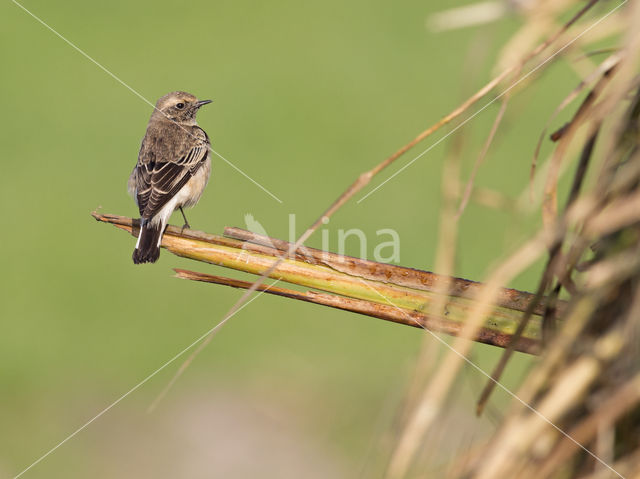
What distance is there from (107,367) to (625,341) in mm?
13279

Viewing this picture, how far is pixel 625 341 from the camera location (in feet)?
4.99

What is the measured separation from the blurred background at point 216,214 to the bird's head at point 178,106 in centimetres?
296

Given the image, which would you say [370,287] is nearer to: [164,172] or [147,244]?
[147,244]

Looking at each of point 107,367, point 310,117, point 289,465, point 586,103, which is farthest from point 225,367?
point 586,103

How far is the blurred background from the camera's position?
11828 millimetres

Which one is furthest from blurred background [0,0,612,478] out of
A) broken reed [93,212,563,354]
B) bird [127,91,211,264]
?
broken reed [93,212,563,354]

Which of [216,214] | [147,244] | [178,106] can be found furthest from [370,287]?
[216,214]

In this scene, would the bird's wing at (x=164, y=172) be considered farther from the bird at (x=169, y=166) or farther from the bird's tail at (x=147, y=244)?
the bird's tail at (x=147, y=244)

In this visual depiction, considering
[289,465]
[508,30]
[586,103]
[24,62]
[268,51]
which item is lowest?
[289,465]

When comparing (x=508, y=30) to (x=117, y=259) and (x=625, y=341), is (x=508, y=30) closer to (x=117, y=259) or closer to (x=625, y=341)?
(x=117, y=259)

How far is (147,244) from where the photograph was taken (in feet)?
17.9

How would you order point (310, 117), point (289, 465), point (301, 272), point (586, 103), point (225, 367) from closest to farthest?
point (586, 103), point (301, 272), point (289, 465), point (225, 367), point (310, 117)

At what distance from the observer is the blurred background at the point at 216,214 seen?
11.8m

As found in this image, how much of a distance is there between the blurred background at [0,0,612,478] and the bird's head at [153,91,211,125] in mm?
2961
